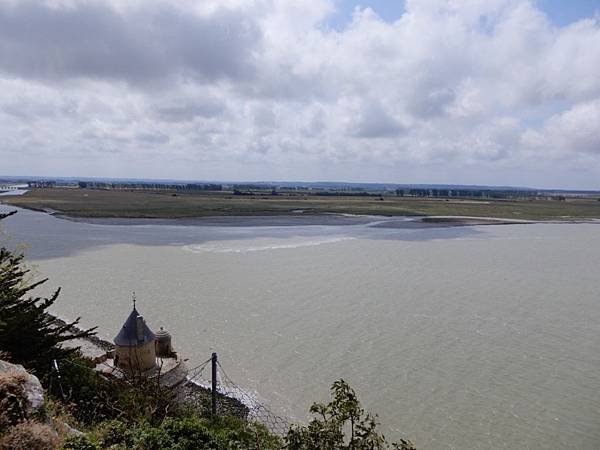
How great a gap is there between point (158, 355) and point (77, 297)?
10.1 meters

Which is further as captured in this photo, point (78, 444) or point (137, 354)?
point (137, 354)

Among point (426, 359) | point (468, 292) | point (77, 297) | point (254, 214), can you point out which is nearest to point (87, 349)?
point (77, 297)

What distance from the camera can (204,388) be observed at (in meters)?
10.8

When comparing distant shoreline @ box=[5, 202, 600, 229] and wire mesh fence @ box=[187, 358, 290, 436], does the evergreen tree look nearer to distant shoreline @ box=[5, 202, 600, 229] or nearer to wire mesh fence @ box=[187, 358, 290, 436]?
wire mesh fence @ box=[187, 358, 290, 436]

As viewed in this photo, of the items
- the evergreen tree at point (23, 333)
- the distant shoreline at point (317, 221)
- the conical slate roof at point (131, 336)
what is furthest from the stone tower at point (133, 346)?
the distant shoreline at point (317, 221)

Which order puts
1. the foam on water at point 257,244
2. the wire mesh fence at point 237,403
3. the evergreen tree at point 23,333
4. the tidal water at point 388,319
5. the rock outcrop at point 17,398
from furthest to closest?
the foam on water at point 257,244, the tidal water at point 388,319, the wire mesh fence at point 237,403, the evergreen tree at point 23,333, the rock outcrop at point 17,398

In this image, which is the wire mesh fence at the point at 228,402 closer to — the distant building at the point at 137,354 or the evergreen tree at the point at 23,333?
the distant building at the point at 137,354

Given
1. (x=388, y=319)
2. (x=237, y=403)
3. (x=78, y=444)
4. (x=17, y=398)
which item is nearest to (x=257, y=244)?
(x=388, y=319)

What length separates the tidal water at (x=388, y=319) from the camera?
10383mm

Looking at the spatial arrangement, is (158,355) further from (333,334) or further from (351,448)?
(351,448)

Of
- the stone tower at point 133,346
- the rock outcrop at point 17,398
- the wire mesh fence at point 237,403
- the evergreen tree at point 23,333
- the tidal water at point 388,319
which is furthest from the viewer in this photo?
the tidal water at point 388,319

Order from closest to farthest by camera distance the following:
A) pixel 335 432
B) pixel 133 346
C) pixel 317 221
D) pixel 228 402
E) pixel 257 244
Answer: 1. pixel 335 432
2. pixel 133 346
3. pixel 228 402
4. pixel 257 244
5. pixel 317 221

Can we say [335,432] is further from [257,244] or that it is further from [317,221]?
[317,221]

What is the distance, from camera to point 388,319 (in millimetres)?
16312
